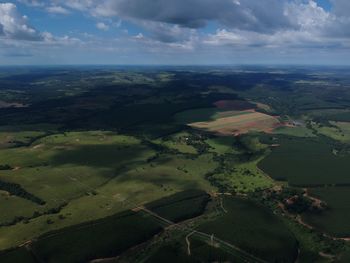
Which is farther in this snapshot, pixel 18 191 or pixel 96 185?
pixel 96 185

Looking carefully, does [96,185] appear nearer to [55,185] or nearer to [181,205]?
[55,185]

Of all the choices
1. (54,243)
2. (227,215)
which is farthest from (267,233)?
(54,243)

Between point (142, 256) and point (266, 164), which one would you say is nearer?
point (142, 256)

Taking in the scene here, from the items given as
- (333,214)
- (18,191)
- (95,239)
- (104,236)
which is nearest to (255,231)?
(333,214)

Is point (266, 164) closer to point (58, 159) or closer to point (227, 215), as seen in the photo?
point (227, 215)

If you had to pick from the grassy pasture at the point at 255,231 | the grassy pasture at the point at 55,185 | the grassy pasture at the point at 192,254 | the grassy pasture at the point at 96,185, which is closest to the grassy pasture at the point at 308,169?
the grassy pasture at the point at 96,185

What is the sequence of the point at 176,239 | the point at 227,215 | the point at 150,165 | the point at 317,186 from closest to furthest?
the point at 176,239, the point at 227,215, the point at 317,186, the point at 150,165

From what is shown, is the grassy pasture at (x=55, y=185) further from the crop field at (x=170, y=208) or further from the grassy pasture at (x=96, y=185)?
the crop field at (x=170, y=208)
